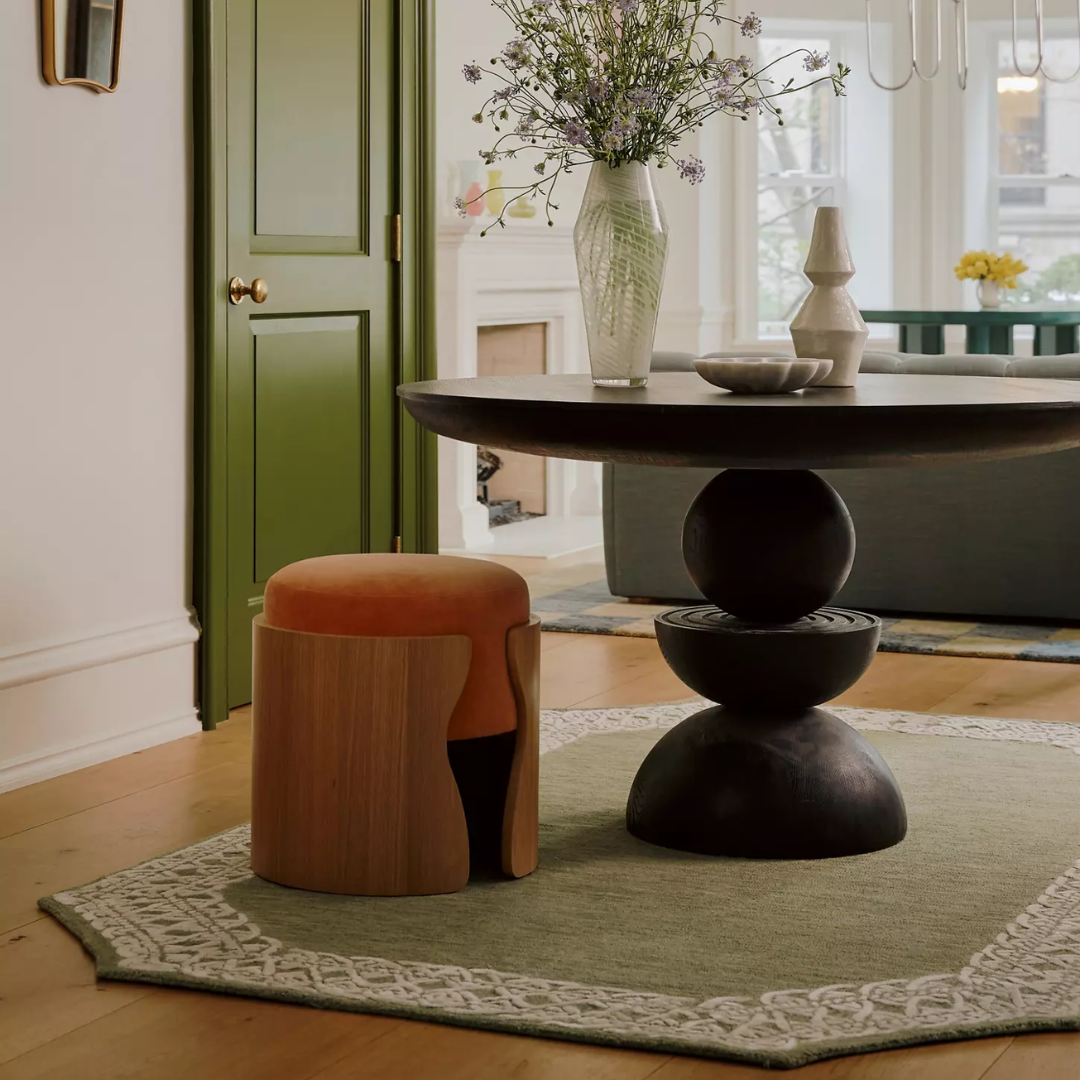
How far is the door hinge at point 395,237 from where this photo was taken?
A: 4.22m

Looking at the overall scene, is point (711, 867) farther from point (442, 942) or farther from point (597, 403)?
point (597, 403)

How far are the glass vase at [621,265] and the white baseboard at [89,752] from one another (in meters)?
1.29

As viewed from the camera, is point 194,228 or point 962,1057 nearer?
point 962,1057

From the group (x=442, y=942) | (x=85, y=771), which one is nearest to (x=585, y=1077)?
(x=442, y=942)

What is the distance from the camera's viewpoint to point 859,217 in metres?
8.59

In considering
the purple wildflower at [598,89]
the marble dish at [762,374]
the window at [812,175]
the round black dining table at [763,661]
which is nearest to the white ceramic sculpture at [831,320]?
the round black dining table at [763,661]

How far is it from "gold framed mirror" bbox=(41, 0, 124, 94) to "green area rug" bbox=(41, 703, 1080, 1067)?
4.87ft

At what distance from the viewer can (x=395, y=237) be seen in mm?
4223

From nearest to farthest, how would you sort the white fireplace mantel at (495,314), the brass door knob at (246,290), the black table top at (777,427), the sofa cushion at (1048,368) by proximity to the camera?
the black table top at (777,427) < the brass door knob at (246,290) < the sofa cushion at (1048,368) < the white fireplace mantel at (495,314)

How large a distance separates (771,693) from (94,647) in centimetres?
143

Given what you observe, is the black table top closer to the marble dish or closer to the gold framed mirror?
the marble dish

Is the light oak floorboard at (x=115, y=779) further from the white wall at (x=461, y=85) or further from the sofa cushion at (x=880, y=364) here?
the white wall at (x=461, y=85)

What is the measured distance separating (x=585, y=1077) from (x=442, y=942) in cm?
42

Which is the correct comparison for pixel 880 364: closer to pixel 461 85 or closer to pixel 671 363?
pixel 671 363
